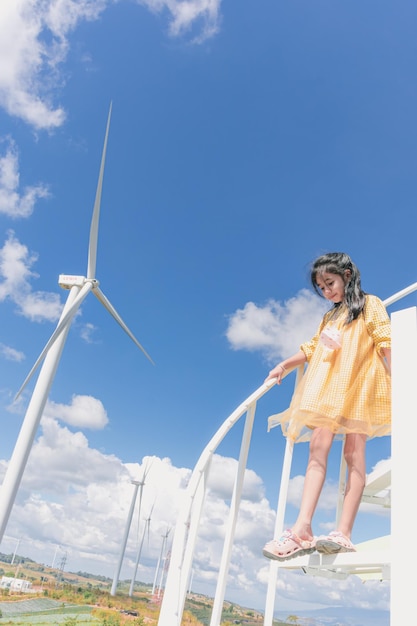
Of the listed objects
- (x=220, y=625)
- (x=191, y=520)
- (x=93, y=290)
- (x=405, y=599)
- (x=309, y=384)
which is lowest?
(x=220, y=625)

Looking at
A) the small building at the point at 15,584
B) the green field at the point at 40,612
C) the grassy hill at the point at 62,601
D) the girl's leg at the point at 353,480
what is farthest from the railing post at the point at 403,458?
the small building at the point at 15,584

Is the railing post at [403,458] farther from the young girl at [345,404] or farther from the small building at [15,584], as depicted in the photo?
the small building at [15,584]

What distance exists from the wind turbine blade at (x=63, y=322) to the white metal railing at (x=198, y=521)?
7.65 meters

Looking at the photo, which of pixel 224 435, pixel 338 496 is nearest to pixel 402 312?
pixel 224 435

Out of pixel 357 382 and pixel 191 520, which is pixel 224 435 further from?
pixel 357 382

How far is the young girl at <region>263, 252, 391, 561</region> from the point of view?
6.19 feet

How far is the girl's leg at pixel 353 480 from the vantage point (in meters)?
1.89

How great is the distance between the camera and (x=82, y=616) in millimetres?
53469

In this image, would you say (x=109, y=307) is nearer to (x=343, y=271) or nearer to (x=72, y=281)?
(x=72, y=281)

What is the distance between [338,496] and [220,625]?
0.82m

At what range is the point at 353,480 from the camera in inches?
78.8

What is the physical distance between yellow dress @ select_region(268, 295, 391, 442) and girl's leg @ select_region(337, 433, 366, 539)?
0.06 metres

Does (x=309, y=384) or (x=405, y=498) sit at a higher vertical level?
(x=309, y=384)

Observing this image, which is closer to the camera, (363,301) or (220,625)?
(220,625)
